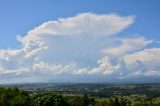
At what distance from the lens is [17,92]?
168625mm

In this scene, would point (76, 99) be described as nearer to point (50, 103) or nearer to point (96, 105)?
point (96, 105)

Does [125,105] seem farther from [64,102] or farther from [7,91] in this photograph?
[7,91]

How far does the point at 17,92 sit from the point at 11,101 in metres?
13.6

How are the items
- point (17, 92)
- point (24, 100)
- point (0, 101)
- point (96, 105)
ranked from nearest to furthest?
point (0, 101), point (24, 100), point (17, 92), point (96, 105)

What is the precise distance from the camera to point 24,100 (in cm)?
15800

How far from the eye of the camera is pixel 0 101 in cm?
14650

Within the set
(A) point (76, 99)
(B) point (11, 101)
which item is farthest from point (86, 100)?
(B) point (11, 101)

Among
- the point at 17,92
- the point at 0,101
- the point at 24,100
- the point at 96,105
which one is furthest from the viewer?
the point at 96,105

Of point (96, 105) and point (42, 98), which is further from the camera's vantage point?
point (96, 105)

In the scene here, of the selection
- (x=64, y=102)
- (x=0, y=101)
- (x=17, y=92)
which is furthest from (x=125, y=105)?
(x=0, y=101)

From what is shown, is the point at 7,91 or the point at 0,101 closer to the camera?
the point at 0,101

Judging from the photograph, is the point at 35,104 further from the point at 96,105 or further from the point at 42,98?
the point at 96,105

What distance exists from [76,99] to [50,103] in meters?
32.6

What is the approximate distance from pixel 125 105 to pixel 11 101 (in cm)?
7016
